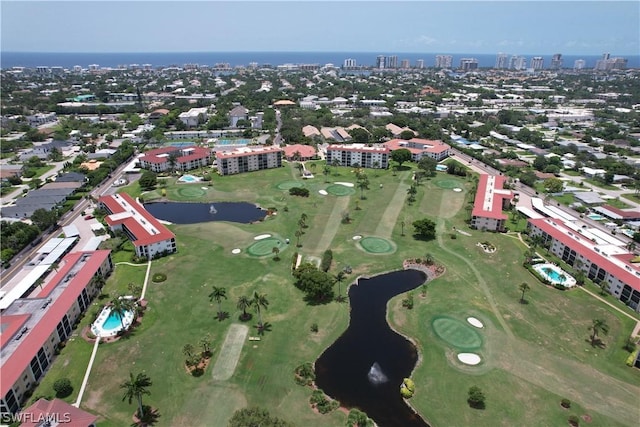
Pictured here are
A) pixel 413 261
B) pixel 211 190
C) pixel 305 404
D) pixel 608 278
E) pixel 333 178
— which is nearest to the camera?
pixel 305 404

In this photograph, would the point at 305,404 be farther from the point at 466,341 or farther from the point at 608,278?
the point at 608,278

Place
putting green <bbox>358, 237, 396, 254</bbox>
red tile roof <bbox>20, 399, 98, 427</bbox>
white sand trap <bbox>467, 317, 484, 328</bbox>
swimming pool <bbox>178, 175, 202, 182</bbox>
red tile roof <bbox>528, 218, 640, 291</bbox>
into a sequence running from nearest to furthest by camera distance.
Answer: red tile roof <bbox>20, 399, 98, 427</bbox> < white sand trap <bbox>467, 317, 484, 328</bbox> < red tile roof <bbox>528, 218, 640, 291</bbox> < putting green <bbox>358, 237, 396, 254</bbox> < swimming pool <bbox>178, 175, 202, 182</bbox>

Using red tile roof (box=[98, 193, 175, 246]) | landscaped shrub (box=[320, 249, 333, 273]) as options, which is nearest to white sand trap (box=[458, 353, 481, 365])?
landscaped shrub (box=[320, 249, 333, 273])

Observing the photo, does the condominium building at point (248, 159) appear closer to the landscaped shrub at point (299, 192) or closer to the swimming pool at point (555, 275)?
the landscaped shrub at point (299, 192)

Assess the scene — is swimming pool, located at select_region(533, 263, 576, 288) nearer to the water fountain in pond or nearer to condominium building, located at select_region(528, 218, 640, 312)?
condominium building, located at select_region(528, 218, 640, 312)

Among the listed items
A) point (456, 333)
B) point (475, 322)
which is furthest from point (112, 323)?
point (475, 322)

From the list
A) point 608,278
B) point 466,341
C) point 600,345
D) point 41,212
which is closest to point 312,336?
point 466,341
